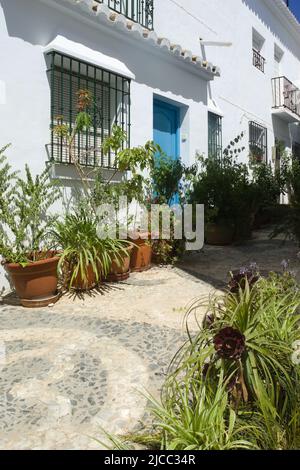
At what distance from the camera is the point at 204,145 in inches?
329

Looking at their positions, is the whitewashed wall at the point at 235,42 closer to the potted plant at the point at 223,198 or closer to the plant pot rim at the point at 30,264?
the potted plant at the point at 223,198

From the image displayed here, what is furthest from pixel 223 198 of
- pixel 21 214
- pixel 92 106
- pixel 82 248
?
pixel 21 214

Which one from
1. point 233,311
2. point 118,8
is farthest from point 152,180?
point 233,311

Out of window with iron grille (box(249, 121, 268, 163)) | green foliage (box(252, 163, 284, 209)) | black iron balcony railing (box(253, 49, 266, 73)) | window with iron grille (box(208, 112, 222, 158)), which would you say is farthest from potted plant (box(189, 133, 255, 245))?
black iron balcony railing (box(253, 49, 266, 73))

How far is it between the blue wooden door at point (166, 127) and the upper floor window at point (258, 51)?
18.2 feet

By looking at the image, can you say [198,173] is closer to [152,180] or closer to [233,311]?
[152,180]

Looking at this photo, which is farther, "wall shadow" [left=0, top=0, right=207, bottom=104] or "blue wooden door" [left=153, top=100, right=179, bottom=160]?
"blue wooden door" [left=153, top=100, right=179, bottom=160]

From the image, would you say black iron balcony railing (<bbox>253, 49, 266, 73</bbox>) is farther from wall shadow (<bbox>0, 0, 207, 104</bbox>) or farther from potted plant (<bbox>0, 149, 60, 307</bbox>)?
potted plant (<bbox>0, 149, 60, 307</bbox>)

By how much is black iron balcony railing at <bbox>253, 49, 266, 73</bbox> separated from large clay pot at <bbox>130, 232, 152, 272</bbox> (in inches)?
342

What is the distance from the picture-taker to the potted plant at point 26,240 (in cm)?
417

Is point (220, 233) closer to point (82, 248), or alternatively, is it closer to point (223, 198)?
point (223, 198)

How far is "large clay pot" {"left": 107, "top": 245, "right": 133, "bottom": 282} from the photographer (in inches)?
203

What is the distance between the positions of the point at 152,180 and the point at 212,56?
4.68m

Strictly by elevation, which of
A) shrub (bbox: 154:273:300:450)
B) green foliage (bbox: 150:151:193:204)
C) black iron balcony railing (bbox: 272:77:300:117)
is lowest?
shrub (bbox: 154:273:300:450)
